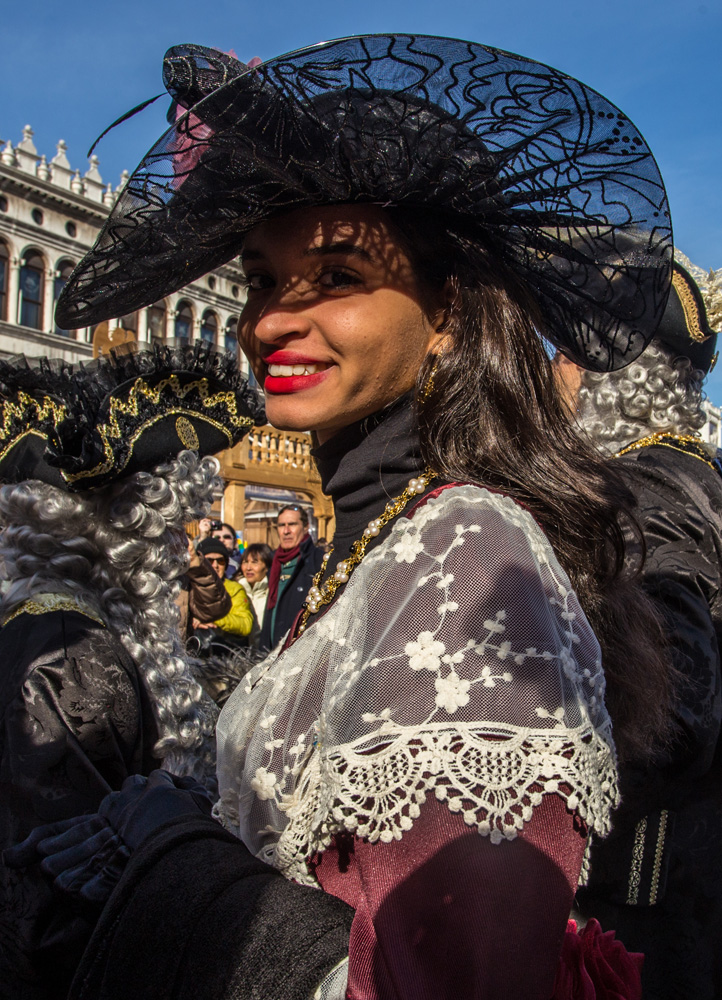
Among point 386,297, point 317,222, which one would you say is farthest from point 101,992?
point 317,222

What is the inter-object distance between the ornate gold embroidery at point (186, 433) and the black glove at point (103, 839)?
145 centimetres

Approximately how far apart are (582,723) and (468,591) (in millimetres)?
219

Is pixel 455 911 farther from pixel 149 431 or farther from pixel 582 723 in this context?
pixel 149 431

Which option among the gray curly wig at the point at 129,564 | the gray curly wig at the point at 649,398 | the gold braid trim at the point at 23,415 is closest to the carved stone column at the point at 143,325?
the gold braid trim at the point at 23,415

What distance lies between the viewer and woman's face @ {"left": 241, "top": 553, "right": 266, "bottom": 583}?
27.1ft

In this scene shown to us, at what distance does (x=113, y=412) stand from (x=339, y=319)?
46.9 inches

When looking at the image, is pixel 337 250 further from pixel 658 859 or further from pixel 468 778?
pixel 658 859

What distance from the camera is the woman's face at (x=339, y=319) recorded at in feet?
4.23

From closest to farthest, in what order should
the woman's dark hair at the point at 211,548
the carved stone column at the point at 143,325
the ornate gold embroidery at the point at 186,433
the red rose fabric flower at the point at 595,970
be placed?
the red rose fabric flower at the point at 595,970
the ornate gold embroidery at the point at 186,433
the woman's dark hair at the point at 211,548
the carved stone column at the point at 143,325

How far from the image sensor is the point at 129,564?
7.64ft

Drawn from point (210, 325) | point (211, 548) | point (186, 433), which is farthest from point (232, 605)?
point (210, 325)

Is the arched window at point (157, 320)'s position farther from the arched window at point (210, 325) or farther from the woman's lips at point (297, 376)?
the woman's lips at point (297, 376)

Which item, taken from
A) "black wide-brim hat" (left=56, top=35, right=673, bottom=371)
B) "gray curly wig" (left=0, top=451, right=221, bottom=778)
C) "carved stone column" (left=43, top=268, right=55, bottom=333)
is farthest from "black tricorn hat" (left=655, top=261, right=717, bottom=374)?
"carved stone column" (left=43, top=268, right=55, bottom=333)

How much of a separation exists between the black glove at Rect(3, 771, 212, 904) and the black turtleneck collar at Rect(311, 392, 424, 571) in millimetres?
515
